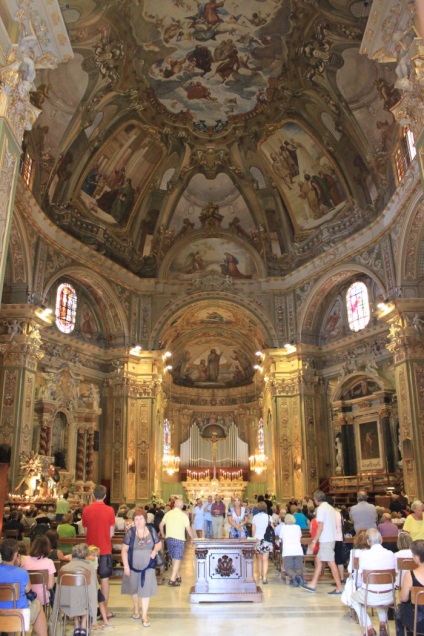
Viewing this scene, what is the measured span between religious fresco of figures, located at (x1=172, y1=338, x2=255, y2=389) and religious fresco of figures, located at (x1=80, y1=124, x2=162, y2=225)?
39.7 feet

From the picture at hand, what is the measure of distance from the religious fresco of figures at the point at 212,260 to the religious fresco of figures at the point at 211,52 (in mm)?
5846

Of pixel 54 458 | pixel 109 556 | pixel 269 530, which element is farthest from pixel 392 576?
pixel 54 458

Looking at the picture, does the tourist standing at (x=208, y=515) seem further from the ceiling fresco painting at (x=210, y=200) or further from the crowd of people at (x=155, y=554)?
the ceiling fresco painting at (x=210, y=200)

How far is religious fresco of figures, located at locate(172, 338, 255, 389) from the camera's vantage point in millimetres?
37188

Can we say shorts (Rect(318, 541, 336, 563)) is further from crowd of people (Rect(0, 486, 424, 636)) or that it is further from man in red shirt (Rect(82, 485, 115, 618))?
man in red shirt (Rect(82, 485, 115, 618))

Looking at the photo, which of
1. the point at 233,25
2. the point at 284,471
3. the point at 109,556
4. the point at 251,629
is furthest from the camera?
the point at 284,471

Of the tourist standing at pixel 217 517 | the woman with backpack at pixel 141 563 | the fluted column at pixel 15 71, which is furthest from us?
the tourist standing at pixel 217 517

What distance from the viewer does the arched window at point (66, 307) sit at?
24938mm

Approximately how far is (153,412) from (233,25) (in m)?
16.3

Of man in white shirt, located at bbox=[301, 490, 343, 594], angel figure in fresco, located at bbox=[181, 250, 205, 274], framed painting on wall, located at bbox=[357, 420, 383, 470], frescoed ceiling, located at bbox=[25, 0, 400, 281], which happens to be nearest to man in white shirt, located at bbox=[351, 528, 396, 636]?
man in white shirt, located at bbox=[301, 490, 343, 594]

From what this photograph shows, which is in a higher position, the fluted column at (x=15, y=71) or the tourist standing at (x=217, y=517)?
the fluted column at (x=15, y=71)

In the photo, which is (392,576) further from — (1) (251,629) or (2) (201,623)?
(2) (201,623)

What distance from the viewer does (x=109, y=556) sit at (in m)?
8.84

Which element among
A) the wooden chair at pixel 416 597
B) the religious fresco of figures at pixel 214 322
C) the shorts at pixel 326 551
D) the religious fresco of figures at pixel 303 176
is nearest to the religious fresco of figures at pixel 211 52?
the religious fresco of figures at pixel 303 176
